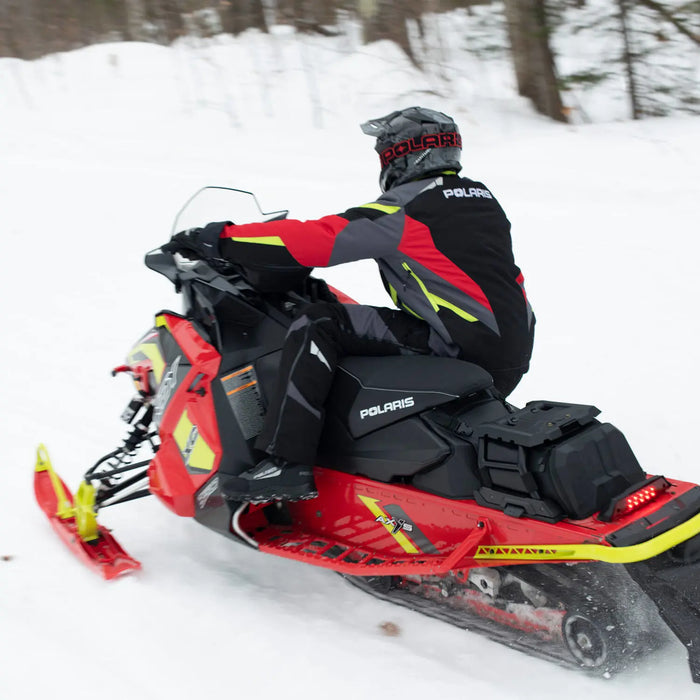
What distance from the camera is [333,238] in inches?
115

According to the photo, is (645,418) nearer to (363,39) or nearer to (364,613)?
(364,613)

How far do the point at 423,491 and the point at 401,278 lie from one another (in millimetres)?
750

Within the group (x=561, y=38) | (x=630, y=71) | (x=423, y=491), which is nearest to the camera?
(x=423, y=491)

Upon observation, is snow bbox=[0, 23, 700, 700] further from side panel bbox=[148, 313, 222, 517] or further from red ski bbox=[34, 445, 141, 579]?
side panel bbox=[148, 313, 222, 517]

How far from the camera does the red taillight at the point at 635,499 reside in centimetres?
244

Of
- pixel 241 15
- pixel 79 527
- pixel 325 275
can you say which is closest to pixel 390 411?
pixel 79 527

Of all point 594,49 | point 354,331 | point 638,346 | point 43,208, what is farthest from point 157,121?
point 354,331

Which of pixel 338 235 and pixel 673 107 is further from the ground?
pixel 338 235

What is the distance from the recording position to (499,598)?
272cm

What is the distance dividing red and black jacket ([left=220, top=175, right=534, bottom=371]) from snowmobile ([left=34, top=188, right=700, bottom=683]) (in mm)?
157

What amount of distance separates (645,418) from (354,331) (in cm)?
176

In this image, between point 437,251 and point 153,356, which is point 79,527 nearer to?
point 153,356

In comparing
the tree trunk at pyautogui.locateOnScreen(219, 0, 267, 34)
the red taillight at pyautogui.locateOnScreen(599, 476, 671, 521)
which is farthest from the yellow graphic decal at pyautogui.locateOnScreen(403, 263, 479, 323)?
the tree trunk at pyautogui.locateOnScreen(219, 0, 267, 34)

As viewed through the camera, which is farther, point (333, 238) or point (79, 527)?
point (79, 527)
